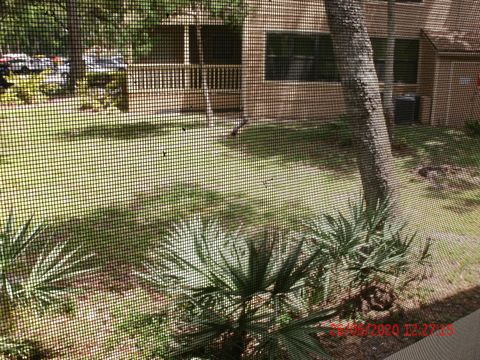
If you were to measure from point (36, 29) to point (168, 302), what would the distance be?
1417 mm

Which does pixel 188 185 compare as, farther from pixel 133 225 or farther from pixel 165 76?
pixel 165 76

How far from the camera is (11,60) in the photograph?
2.83 metres

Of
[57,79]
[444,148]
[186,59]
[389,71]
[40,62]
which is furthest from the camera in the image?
[389,71]

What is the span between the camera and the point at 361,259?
263 cm

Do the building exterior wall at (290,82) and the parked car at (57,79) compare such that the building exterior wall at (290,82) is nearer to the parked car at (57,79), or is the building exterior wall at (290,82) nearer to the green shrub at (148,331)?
the parked car at (57,79)

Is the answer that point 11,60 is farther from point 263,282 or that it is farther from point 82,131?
point 263,282

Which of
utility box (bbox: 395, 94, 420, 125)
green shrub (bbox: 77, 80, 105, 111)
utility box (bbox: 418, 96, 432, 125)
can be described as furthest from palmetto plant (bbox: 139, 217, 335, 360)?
utility box (bbox: 395, 94, 420, 125)

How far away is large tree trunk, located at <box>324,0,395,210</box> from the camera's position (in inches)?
119

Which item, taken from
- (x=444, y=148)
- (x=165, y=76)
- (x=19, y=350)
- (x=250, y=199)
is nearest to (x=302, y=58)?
(x=165, y=76)

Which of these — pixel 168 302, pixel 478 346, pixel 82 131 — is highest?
pixel 82 131

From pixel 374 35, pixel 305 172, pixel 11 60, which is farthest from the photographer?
pixel 374 35

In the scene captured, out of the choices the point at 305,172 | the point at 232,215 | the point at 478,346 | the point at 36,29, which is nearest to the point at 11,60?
the point at 36,29
